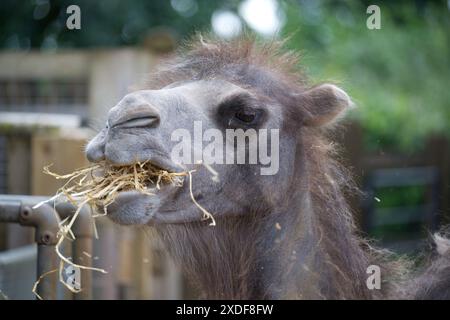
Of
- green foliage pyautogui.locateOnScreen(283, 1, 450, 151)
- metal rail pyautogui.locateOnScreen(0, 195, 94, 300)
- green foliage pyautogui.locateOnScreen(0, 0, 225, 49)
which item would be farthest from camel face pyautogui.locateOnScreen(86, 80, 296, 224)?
green foliage pyautogui.locateOnScreen(283, 1, 450, 151)

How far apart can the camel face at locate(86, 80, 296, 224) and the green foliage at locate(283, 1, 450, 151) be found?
1227 centimetres

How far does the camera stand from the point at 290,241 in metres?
4.07

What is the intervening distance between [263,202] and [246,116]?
550 mm

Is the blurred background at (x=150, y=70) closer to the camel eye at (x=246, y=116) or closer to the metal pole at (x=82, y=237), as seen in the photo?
the metal pole at (x=82, y=237)

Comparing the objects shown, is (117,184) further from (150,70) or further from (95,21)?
(95,21)

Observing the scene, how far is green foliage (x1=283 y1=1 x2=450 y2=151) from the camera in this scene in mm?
17281

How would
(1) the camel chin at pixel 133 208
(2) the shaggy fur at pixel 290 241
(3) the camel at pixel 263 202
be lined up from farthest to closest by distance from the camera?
(2) the shaggy fur at pixel 290 241, (3) the camel at pixel 263 202, (1) the camel chin at pixel 133 208

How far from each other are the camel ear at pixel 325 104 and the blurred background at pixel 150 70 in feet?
1.86

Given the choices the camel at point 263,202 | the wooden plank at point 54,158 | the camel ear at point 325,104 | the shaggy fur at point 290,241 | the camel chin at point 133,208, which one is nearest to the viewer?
the camel chin at point 133,208

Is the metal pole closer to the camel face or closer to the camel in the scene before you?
the camel

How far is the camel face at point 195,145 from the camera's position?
11.4 feet

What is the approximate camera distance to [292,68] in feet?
15.5

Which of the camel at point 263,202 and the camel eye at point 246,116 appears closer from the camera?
the camel at point 263,202

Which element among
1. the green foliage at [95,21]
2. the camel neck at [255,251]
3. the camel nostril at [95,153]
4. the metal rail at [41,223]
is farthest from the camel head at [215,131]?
the green foliage at [95,21]
